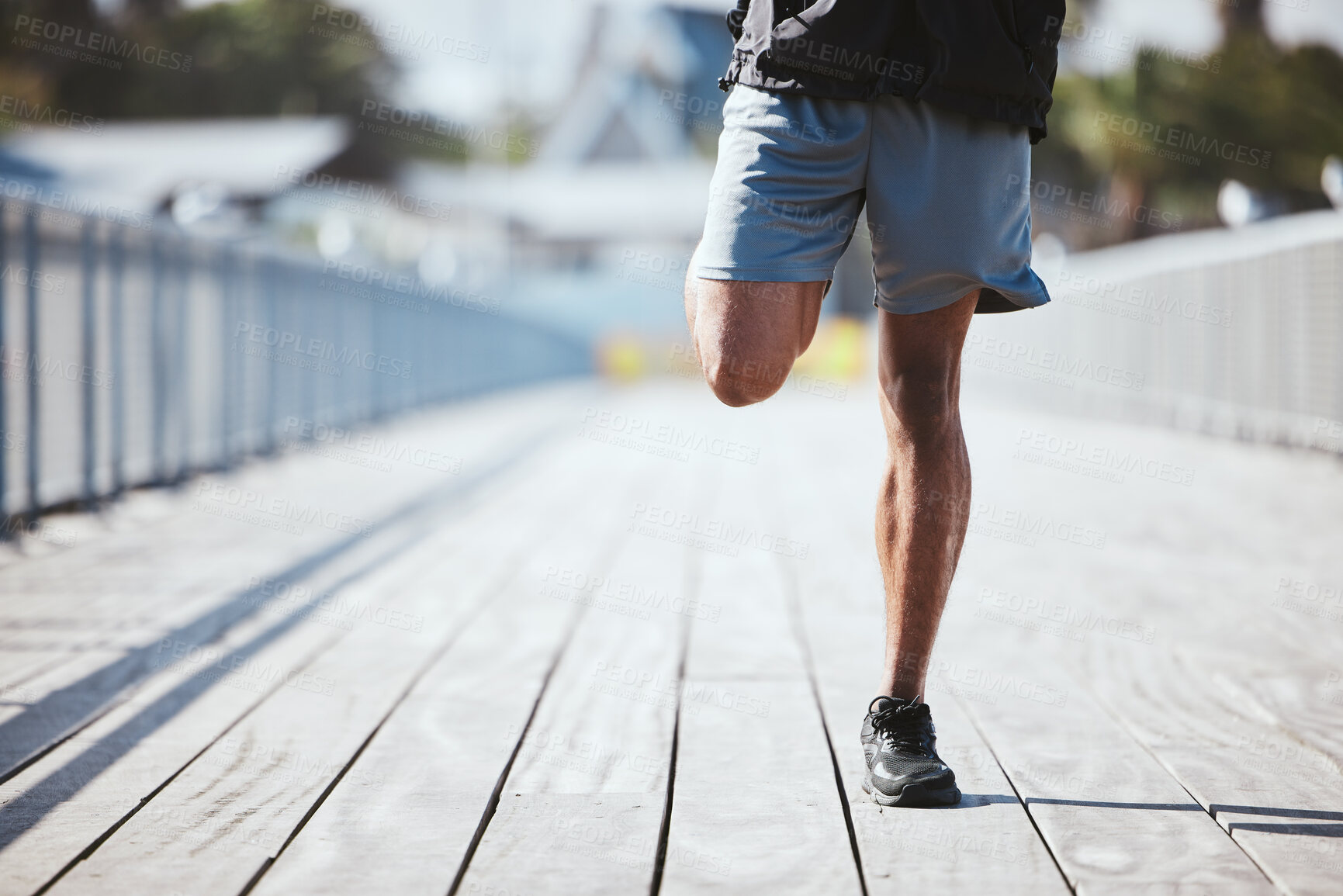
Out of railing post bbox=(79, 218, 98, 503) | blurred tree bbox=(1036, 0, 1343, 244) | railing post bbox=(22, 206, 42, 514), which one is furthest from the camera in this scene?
blurred tree bbox=(1036, 0, 1343, 244)

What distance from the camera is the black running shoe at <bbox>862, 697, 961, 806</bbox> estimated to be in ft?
6.39

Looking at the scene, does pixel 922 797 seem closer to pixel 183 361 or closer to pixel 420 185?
pixel 183 361

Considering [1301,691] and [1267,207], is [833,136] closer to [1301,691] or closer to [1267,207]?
[1301,691]

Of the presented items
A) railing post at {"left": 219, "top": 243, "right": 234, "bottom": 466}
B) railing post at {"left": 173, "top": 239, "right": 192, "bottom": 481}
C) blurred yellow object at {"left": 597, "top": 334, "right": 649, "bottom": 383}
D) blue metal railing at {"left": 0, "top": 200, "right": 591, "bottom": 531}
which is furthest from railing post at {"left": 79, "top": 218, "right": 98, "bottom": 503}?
blurred yellow object at {"left": 597, "top": 334, "right": 649, "bottom": 383}

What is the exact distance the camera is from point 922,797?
6.38 ft

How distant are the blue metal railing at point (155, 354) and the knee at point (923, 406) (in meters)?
3.65

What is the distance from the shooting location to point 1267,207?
10.7 metres

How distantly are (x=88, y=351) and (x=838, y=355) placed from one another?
2091 cm

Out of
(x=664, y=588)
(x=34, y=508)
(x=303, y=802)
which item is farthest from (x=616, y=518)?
(x=303, y=802)

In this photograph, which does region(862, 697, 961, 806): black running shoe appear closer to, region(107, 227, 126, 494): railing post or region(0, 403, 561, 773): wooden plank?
region(0, 403, 561, 773): wooden plank

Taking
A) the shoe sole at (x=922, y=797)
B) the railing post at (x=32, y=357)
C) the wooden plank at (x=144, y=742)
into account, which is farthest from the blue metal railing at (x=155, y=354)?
the shoe sole at (x=922, y=797)

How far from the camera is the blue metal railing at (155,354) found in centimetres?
482

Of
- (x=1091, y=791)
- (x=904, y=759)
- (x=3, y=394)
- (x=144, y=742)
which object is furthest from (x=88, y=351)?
(x=1091, y=791)

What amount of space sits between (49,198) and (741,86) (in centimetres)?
375
